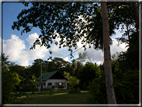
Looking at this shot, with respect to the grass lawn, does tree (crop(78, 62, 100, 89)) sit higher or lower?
higher

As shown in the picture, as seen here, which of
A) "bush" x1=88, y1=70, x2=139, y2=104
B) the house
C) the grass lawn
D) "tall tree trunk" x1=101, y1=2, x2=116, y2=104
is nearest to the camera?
"tall tree trunk" x1=101, y1=2, x2=116, y2=104

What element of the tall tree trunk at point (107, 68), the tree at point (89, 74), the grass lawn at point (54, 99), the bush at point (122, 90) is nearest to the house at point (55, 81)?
the tree at point (89, 74)

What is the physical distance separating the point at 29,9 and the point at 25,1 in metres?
0.36

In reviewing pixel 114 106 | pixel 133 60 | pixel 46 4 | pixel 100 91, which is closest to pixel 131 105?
pixel 100 91

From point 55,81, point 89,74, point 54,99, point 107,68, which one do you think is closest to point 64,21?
point 107,68

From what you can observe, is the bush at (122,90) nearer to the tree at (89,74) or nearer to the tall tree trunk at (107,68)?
the tall tree trunk at (107,68)

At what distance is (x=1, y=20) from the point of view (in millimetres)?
4773

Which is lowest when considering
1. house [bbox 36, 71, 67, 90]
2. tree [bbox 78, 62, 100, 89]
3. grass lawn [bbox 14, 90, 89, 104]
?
house [bbox 36, 71, 67, 90]

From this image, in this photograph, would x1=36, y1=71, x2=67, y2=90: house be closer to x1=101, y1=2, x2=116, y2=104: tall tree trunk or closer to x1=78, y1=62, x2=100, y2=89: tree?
x1=78, y1=62, x2=100, y2=89: tree

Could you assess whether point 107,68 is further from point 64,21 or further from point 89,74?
point 89,74

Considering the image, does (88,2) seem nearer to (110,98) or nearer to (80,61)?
(110,98)

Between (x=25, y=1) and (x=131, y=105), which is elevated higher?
(x=25, y=1)

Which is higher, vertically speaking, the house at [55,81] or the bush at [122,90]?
the bush at [122,90]

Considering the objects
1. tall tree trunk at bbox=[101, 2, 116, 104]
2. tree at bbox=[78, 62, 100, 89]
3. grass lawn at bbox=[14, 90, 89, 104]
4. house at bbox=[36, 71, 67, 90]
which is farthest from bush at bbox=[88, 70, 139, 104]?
house at bbox=[36, 71, 67, 90]
